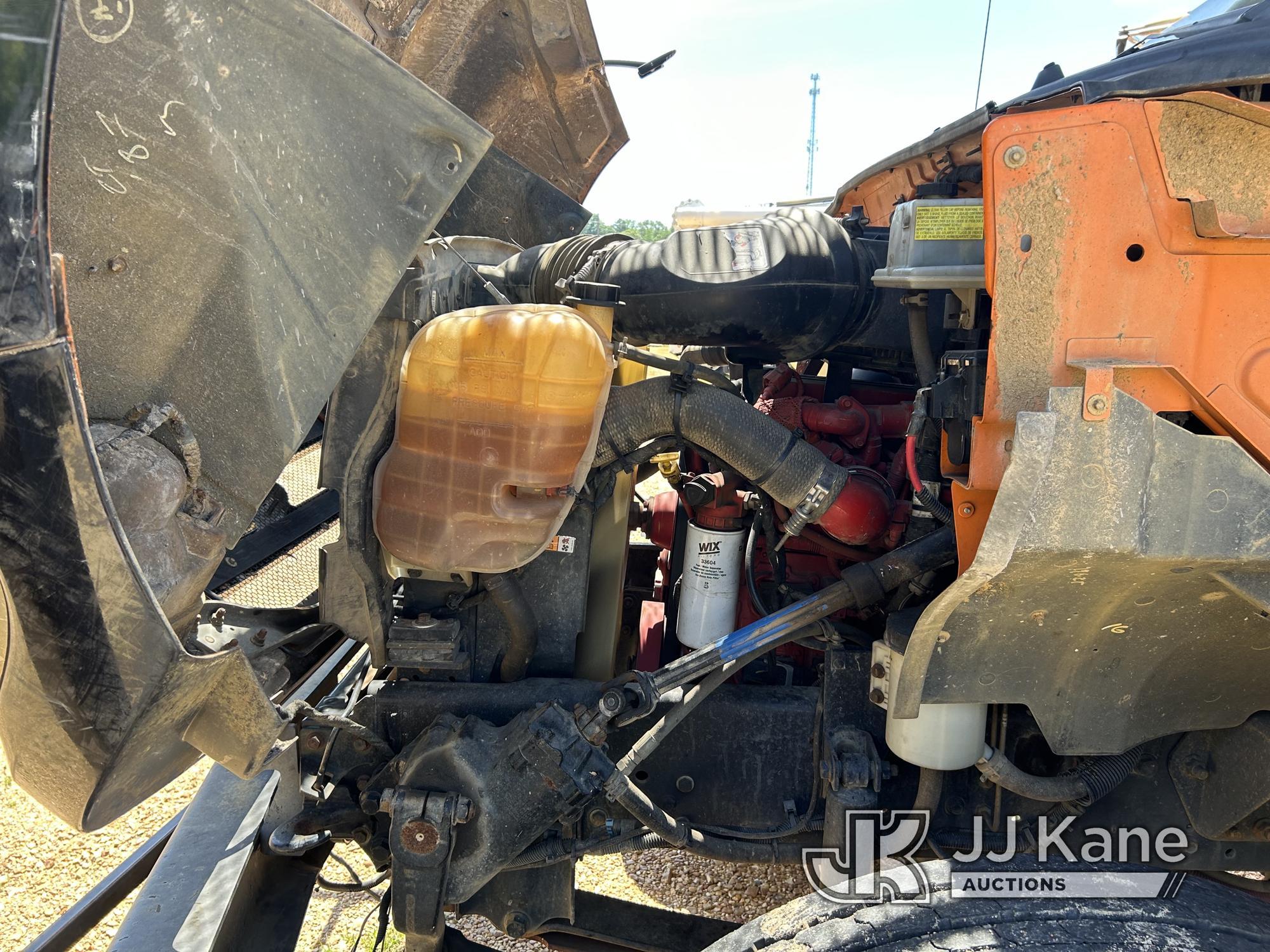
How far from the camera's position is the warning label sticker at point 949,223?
5.30 feet

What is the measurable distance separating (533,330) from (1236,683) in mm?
1453

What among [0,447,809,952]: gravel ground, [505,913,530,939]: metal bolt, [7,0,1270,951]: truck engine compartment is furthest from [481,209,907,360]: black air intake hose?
[505,913,530,939]: metal bolt

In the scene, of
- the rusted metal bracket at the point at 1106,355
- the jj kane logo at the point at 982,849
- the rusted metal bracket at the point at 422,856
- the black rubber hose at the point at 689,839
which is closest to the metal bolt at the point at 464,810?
the rusted metal bracket at the point at 422,856

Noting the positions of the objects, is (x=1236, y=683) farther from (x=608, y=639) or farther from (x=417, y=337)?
(x=417, y=337)

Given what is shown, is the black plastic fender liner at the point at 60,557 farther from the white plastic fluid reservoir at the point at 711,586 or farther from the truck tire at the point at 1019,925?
the white plastic fluid reservoir at the point at 711,586

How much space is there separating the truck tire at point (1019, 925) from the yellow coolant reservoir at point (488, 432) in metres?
0.87

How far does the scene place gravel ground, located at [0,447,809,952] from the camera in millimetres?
2695

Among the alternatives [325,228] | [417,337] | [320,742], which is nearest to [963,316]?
[417,337]

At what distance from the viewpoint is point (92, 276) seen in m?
1.08

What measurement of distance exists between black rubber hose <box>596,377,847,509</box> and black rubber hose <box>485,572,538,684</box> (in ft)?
1.15

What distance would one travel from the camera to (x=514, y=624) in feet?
6.56

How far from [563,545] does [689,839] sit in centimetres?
72

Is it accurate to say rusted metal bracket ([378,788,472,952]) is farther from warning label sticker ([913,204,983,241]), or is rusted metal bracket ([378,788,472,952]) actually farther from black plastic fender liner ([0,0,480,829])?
warning label sticker ([913,204,983,241])

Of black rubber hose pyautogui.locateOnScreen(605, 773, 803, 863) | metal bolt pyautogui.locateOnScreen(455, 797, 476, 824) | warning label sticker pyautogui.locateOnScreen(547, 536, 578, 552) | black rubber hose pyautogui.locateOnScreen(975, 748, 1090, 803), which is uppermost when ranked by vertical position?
warning label sticker pyautogui.locateOnScreen(547, 536, 578, 552)
